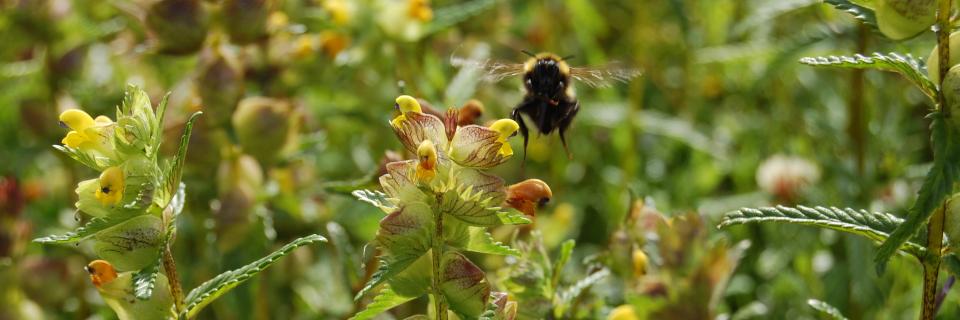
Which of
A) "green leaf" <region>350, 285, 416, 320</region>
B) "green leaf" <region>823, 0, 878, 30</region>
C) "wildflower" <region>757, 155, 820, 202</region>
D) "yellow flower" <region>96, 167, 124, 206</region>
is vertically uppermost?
"green leaf" <region>823, 0, 878, 30</region>

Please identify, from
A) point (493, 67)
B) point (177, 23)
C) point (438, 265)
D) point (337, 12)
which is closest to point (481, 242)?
point (438, 265)

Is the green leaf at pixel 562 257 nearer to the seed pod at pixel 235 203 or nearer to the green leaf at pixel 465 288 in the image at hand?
the green leaf at pixel 465 288

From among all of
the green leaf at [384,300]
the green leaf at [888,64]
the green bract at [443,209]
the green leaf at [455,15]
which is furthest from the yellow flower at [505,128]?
the green leaf at [455,15]

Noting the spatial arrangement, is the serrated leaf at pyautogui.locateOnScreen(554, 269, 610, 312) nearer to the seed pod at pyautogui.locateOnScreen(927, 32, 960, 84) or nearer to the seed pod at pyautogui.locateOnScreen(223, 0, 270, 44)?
the seed pod at pyautogui.locateOnScreen(927, 32, 960, 84)

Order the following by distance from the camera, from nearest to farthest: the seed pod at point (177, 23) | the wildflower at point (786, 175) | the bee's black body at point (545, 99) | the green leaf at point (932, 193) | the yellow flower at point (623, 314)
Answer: the green leaf at point (932, 193)
the yellow flower at point (623, 314)
the bee's black body at point (545, 99)
the seed pod at point (177, 23)
the wildflower at point (786, 175)

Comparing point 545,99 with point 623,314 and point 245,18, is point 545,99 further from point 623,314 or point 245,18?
point 245,18

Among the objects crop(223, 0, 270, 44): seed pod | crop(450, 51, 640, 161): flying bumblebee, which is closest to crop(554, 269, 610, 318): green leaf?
crop(450, 51, 640, 161): flying bumblebee
